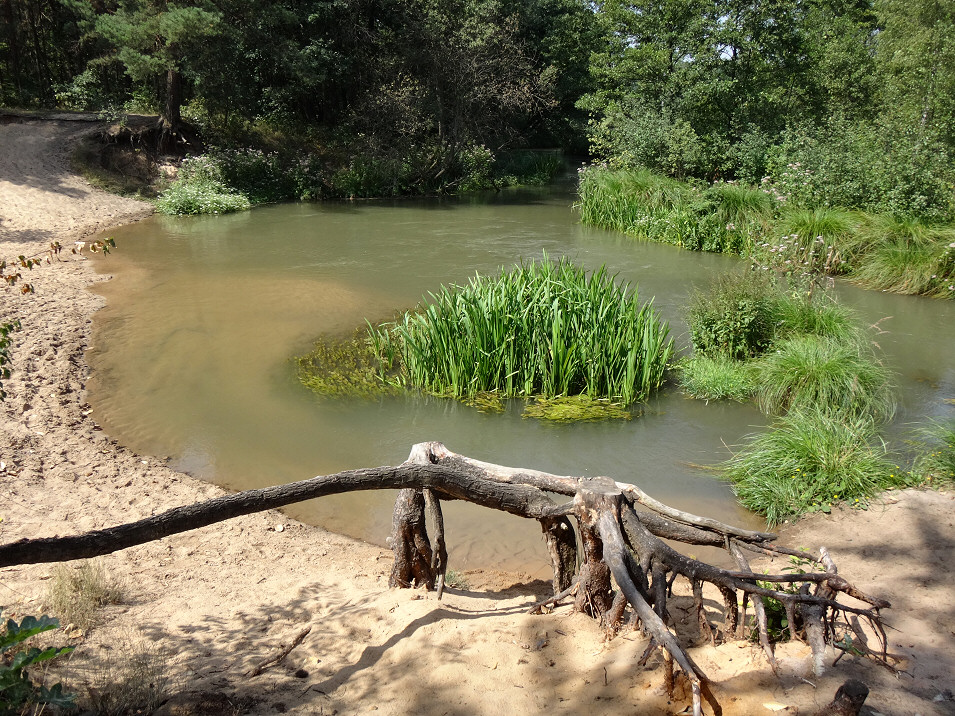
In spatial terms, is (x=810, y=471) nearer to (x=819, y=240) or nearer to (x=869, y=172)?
(x=819, y=240)

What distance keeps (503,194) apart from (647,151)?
788cm

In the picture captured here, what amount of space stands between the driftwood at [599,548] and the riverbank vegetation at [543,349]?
3911 millimetres

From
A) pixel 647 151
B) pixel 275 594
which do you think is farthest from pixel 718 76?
pixel 275 594

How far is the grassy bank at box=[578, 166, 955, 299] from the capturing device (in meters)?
12.5

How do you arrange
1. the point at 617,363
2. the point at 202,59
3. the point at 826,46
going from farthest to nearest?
1. the point at 826,46
2. the point at 202,59
3. the point at 617,363

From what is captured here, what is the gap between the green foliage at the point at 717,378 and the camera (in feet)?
27.3

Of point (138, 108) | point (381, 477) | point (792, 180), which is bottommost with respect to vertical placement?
point (381, 477)

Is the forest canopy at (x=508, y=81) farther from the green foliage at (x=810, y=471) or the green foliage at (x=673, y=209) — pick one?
the green foliage at (x=810, y=471)

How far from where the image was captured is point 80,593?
4.09m

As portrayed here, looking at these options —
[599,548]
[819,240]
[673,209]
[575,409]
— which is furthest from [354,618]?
[673,209]

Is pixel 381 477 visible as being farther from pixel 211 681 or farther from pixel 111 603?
pixel 111 603

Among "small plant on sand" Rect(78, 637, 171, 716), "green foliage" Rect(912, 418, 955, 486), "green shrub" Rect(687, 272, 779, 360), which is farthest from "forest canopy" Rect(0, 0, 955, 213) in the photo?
"small plant on sand" Rect(78, 637, 171, 716)

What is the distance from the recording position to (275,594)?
15.0ft

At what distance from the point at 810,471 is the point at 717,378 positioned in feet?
8.00
